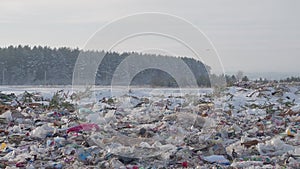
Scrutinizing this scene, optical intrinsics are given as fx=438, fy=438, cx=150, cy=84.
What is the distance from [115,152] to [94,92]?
7.50 m

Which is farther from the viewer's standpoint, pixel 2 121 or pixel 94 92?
pixel 94 92

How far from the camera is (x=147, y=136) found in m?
6.38

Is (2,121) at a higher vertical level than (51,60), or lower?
lower

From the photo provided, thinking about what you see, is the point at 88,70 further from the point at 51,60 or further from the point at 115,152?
the point at 51,60

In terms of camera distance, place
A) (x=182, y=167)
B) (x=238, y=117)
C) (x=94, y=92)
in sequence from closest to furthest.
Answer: (x=182, y=167) < (x=238, y=117) < (x=94, y=92)

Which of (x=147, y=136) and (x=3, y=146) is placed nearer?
(x=3, y=146)

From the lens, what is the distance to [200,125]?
7.51 metres

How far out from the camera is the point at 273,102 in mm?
11539

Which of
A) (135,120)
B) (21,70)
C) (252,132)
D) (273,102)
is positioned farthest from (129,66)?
(21,70)

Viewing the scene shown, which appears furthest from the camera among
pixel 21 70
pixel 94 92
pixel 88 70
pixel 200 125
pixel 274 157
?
pixel 21 70

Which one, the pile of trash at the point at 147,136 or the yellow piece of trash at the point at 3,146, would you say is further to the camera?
the yellow piece of trash at the point at 3,146

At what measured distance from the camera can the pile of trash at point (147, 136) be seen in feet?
16.4

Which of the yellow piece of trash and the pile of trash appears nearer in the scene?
the pile of trash

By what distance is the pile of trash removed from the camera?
16.4 feet
